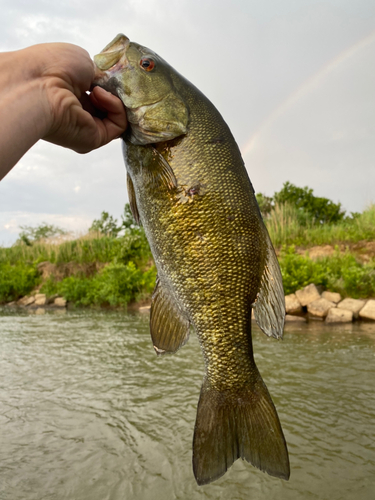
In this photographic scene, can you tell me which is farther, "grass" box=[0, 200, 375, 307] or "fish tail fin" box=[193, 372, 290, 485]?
"grass" box=[0, 200, 375, 307]

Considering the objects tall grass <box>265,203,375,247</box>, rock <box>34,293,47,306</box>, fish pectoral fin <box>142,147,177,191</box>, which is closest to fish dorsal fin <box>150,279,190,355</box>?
fish pectoral fin <box>142,147,177,191</box>

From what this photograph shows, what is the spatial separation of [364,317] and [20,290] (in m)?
13.6

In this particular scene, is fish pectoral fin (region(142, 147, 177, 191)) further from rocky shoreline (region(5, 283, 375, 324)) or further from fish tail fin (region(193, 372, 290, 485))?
rocky shoreline (region(5, 283, 375, 324))

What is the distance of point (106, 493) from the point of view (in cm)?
337

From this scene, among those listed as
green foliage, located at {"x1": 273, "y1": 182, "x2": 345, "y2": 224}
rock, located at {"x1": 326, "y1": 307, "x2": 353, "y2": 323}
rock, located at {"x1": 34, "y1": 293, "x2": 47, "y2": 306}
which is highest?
green foliage, located at {"x1": 273, "y1": 182, "x2": 345, "y2": 224}

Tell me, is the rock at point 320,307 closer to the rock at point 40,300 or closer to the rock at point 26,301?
the rock at point 40,300

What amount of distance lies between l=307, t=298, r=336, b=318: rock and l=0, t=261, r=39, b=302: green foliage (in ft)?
40.1

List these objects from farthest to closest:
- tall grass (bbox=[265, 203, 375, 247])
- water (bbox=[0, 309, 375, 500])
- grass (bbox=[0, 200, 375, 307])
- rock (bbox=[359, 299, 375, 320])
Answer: tall grass (bbox=[265, 203, 375, 247]) → grass (bbox=[0, 200, 375, 307]) → rock (bbox=[359, 299, 375, 320]) → water (bbox=[0, 309, 375, 500])

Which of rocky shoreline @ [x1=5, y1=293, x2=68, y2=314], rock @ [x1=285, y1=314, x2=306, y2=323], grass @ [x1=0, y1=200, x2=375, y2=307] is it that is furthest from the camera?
rocky shoreline @ [x1=5, y1=293, x2=68, y2=314]

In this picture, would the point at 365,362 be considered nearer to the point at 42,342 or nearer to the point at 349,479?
the point at 349,479

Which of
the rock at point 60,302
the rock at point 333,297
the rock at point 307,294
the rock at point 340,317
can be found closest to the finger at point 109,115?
the rock at point 340,317

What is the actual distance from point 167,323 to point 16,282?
16.9m

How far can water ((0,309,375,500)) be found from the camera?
346 cm

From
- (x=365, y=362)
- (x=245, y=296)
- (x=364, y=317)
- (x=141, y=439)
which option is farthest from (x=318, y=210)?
(x=245, y=296)
